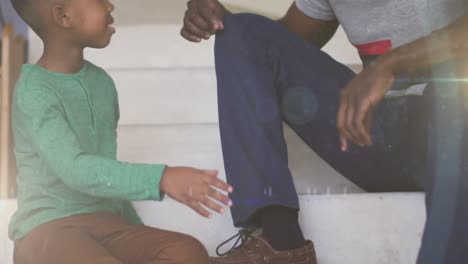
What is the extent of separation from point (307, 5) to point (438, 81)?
28 centimetres

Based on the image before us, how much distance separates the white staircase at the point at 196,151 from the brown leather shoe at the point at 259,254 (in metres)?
0.06

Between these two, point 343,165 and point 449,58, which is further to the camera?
point 343,165

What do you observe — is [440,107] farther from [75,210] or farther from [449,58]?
[75,210]

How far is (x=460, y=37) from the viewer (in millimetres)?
631

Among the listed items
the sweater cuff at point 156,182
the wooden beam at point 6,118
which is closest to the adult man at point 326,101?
the sweater cuff at point 156,182

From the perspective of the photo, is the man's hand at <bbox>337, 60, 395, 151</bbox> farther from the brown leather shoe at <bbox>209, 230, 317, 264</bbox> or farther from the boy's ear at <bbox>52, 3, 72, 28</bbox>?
the boy's ear at <bbox>52, 3, 72, 28</bbox>

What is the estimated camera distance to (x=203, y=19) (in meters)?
0.76

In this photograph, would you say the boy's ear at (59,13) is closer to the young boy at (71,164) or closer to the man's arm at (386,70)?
the young boy at (71,164)

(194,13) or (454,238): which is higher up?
(194,13)

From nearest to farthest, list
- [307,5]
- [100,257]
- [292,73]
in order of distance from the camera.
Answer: [100,257] < [292,73] < [307,5]

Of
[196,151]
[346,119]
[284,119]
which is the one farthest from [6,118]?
[346,119]

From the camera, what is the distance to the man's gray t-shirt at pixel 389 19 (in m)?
0.75

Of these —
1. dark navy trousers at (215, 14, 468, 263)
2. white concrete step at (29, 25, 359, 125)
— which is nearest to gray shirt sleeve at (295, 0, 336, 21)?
dark navy trousers at (215, 14, 468, 263)

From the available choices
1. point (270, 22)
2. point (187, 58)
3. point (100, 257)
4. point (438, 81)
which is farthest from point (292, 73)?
point (187, 58)
